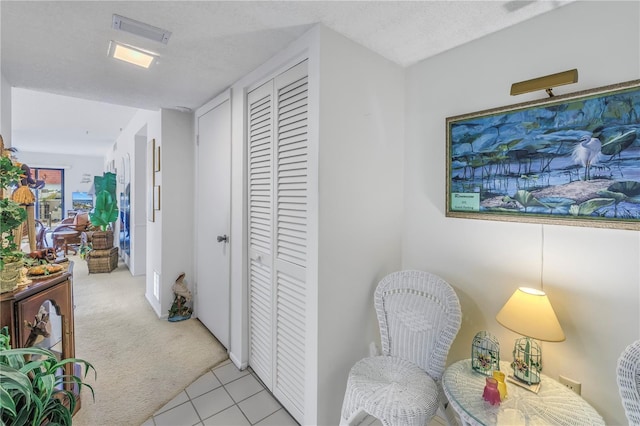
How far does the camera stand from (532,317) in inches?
51.6

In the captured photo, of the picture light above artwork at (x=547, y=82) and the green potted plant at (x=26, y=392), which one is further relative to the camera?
the picture light above artwork at (x=547, y=82)

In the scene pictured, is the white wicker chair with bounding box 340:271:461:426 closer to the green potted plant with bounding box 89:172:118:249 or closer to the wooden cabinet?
the wooden cabinet

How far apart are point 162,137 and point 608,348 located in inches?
148

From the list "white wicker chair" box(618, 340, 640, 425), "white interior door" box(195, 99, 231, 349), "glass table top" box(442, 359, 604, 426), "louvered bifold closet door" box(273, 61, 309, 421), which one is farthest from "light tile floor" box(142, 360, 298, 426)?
"white wicker chair" box(618, 340, 640, 425)

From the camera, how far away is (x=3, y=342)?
43.9 inches

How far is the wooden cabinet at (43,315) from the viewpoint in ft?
4.56

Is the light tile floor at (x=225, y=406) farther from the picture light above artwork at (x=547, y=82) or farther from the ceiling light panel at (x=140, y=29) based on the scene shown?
the ceiling light panel at (x=140, y=29)

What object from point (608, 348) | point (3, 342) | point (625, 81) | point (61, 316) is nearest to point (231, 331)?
point (61, 316)

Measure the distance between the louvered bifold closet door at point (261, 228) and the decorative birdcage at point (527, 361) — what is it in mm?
1436

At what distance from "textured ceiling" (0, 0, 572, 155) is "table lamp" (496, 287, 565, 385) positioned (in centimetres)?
141

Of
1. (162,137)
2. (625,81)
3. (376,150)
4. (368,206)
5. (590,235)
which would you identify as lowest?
(590,235)

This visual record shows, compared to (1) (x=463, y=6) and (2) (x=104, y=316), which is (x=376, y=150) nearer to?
(1) (x=463, y=6)

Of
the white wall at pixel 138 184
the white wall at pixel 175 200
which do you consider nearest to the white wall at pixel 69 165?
the white wall at pixel 138 184

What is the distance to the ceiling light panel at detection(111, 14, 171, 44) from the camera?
1.52 meters
